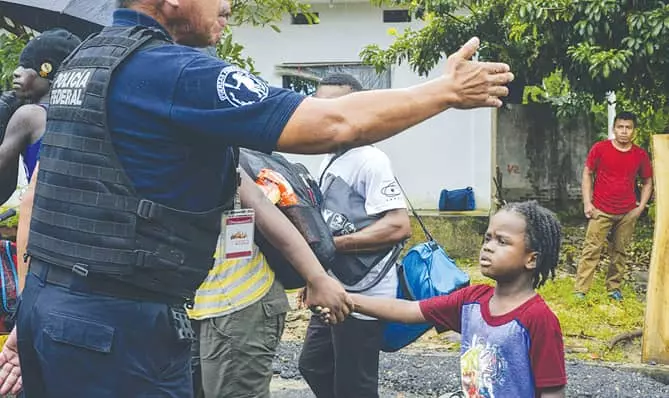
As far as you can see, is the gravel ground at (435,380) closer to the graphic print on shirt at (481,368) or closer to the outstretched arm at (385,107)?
the graphic print on shirt at (481,368)

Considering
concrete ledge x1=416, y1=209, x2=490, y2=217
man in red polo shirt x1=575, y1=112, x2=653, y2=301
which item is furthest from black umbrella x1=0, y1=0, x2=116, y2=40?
concrete ledge x1=416, y1=209, x2=490, y2=217

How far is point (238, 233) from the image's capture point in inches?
120

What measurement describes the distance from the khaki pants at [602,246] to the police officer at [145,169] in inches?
274

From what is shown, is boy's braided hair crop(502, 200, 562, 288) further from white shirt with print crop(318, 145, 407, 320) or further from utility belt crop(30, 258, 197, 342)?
utility belt crop(30, 258, 197, 342)

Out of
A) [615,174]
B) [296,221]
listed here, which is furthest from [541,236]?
[615,174]

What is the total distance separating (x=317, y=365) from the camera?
4.21 meters

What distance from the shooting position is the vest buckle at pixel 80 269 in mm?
2201

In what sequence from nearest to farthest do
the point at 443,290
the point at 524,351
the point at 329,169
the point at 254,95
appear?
1. the point at 254,95
2. the point at 524,351
3. the point at 443,290
4. the point at 329,169

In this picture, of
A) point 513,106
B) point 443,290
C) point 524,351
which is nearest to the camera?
point 524,351

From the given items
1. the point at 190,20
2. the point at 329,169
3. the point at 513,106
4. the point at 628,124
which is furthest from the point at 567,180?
the point at 190,20

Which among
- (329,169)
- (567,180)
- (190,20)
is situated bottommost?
(567,180)

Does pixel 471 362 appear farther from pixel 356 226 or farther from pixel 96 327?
pixel 96 327

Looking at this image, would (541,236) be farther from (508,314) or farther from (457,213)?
(457,213)

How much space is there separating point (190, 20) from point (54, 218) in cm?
66
